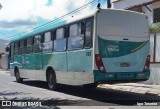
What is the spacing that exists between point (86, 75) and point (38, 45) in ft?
19.5

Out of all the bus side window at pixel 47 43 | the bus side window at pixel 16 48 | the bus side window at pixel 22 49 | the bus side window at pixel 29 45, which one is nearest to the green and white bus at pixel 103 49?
the bus side window at pixel 47 43

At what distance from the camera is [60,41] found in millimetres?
16203

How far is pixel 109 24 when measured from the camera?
1353cm

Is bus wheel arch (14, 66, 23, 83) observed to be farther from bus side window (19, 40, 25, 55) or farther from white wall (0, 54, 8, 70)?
white wall (0, 54, 8, 70)

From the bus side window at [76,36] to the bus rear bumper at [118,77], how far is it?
165cm

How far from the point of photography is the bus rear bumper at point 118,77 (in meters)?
13.1

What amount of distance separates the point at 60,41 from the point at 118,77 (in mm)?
3804

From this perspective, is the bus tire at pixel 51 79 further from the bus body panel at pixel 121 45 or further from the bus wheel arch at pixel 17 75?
the bus wheel arch at pixel 17 75

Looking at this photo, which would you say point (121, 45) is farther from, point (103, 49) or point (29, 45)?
point (29, 45)

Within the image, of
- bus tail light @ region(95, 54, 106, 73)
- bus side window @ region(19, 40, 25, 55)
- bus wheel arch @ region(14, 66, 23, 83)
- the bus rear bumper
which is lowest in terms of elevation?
bus wheel arch @ region(14, 66, 23, 83)

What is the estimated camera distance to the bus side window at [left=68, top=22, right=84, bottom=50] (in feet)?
46.6

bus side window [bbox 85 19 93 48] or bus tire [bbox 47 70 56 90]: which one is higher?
bus side window [bbox 85 19 93 48]

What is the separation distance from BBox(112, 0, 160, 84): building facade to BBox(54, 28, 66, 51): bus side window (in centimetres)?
588

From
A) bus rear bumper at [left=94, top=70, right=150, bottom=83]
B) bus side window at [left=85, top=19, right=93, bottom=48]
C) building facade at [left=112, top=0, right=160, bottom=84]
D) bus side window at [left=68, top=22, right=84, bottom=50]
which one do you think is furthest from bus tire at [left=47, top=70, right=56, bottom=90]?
building facade at [left=112, top=0, right=160, bottom=84]
